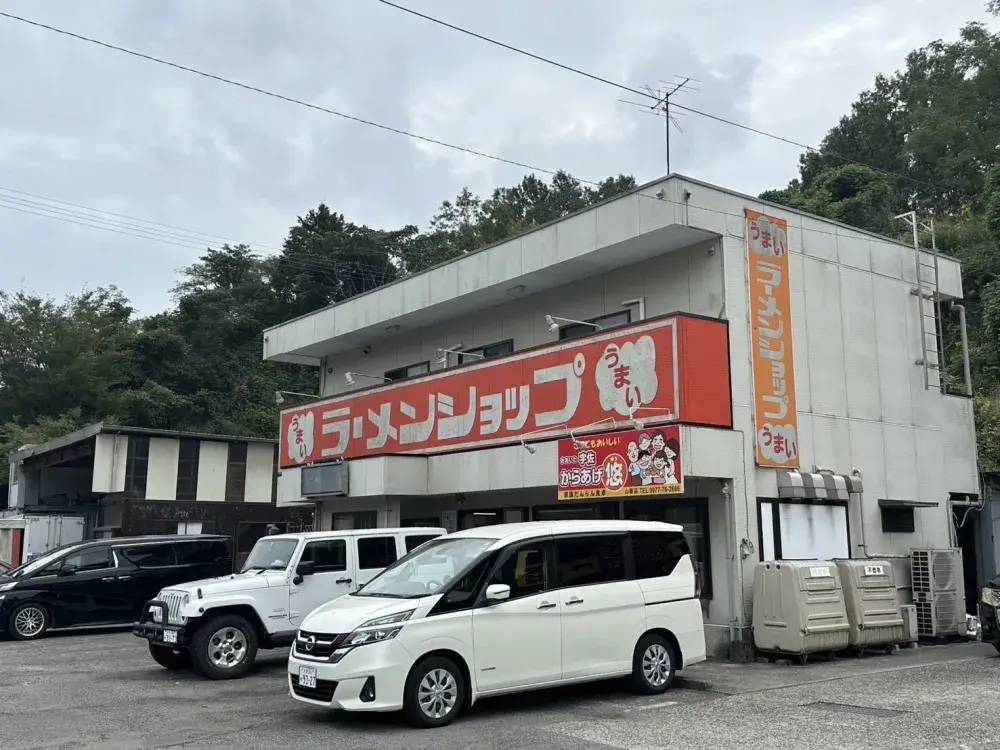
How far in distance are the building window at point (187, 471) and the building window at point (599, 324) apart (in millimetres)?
14573

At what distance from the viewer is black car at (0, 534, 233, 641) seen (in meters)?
16.9

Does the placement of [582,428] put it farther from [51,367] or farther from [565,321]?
[51,367]

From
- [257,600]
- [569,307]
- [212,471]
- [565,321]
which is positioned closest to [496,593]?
[257,600]

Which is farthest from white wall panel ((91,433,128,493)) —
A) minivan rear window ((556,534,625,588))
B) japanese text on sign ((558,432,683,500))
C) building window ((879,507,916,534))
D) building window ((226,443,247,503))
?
building window ((879,507,916,534))

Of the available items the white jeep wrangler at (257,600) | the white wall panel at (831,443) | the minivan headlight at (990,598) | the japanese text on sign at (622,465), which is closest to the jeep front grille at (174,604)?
the white jeep wrangler at (257,600)

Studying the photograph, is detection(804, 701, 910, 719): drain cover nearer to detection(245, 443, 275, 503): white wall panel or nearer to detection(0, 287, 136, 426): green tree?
detection(245, 443, 275, 503): white wall panel

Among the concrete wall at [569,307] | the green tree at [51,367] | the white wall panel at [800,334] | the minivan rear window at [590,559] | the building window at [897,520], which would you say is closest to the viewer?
the minivan rear window at [590,559]

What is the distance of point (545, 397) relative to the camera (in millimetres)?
15891

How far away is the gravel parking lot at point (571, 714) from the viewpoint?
26.2 ft

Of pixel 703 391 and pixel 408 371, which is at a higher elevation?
pixel 408 371

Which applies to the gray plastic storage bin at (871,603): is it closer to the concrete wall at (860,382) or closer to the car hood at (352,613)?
the concrete wall at (860,382)

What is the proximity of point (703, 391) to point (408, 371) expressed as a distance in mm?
9875

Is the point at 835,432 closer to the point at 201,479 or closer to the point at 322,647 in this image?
the point at 322,647

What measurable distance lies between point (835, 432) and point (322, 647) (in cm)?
1007
